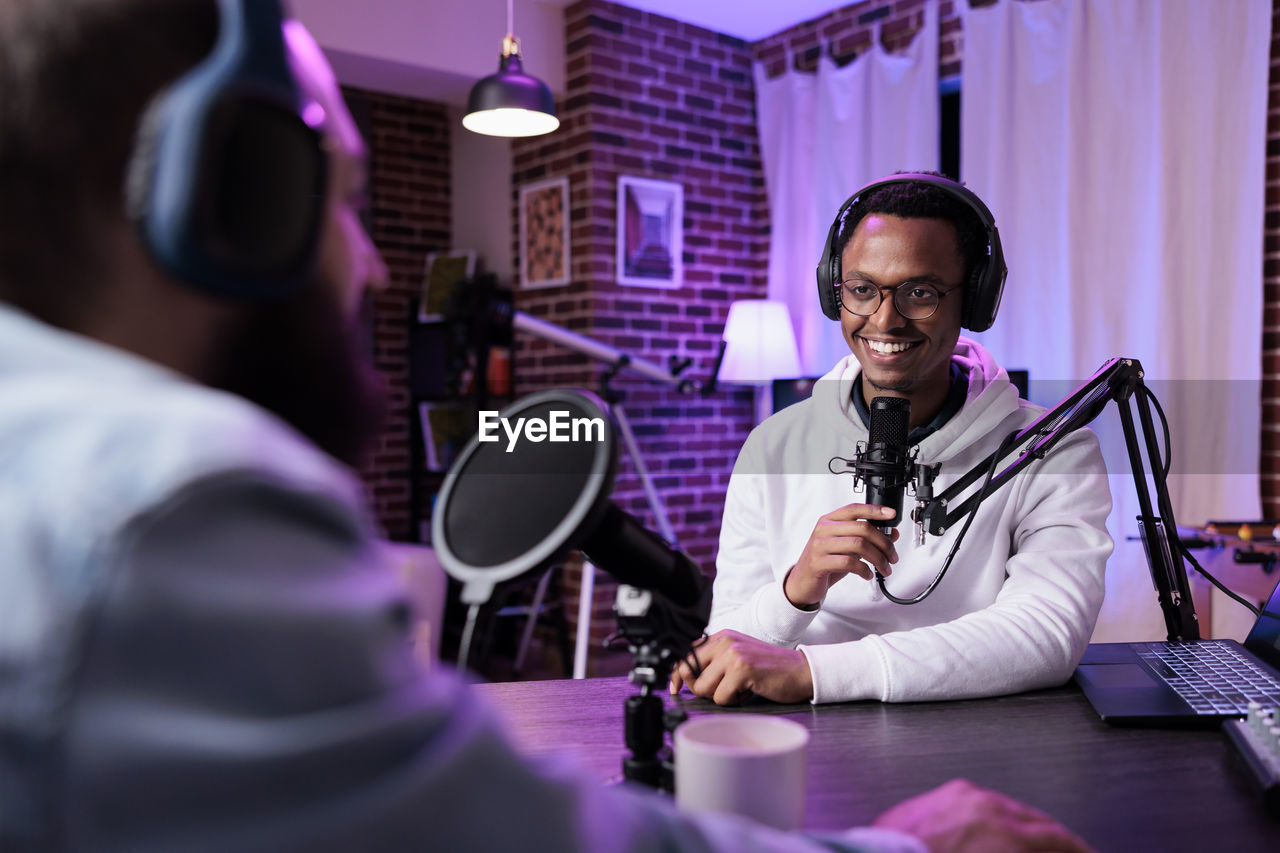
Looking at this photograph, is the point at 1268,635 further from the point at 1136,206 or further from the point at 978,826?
the point at 1136,206

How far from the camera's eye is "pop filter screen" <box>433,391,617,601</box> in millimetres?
538

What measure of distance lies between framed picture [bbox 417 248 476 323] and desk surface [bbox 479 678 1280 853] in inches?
156

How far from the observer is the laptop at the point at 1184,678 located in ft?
3.31

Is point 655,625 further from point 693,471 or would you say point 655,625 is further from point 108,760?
point 693,471

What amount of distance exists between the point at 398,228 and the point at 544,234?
113 centimetres

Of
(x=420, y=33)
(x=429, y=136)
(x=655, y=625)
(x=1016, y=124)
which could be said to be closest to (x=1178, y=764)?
(x=655, y=625)

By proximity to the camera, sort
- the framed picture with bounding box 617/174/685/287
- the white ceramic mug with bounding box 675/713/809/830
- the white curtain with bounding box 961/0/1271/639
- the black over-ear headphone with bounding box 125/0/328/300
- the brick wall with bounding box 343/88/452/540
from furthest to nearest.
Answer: the brick wall with bounding box 343/88/452/540
the framed picture with bounding box 617/174/685/287
the white curtain with bounding box 961/0/1271/639
the white ceramic mug with bounding box 675/713/809/830
the black over-ear headphone with bounding box 125/0/328/300

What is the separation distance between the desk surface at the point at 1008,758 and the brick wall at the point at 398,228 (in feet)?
13.8

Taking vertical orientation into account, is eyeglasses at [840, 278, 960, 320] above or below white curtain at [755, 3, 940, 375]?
below

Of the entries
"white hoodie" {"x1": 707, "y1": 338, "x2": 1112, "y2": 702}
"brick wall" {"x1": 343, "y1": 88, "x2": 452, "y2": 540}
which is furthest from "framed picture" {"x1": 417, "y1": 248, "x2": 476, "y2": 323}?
"white hoodie" {"x1": 707, "y1": 338, "x2": 1112, "y2": 702}

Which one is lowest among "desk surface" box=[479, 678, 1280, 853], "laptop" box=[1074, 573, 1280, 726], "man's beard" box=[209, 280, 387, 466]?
"desk surface" box=[479, 678, 1280, 853]

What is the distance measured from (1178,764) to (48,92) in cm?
100

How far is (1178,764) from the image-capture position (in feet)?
2.94

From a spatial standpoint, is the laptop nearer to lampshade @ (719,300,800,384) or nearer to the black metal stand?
the black metal stand
